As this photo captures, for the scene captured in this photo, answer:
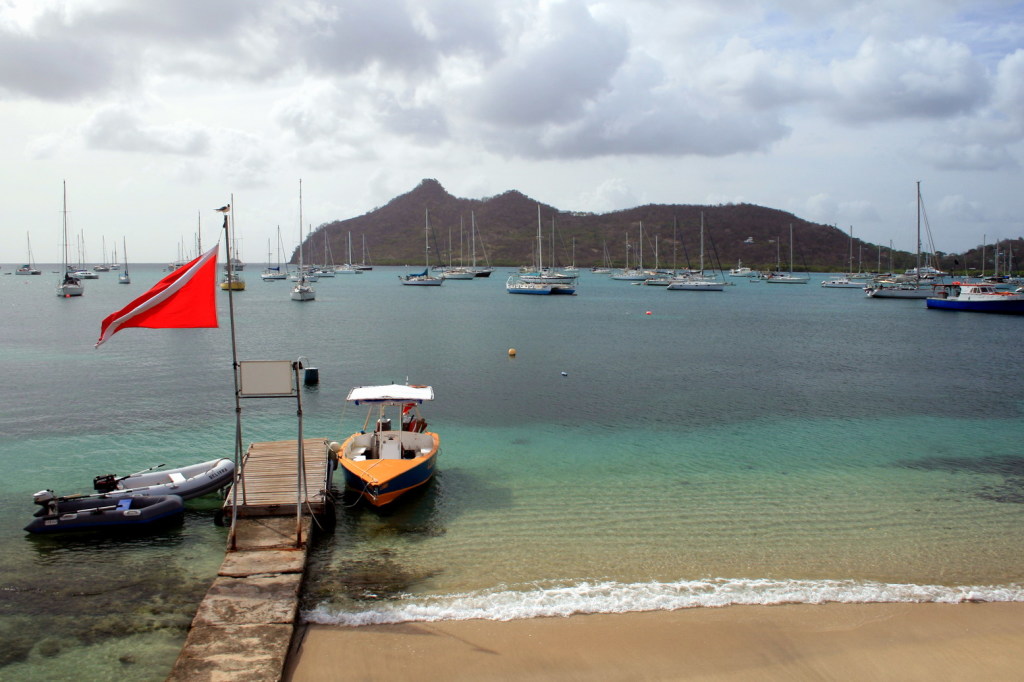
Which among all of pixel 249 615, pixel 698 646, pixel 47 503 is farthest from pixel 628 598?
pixel 47 503

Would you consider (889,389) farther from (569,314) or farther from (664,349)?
(569,314)

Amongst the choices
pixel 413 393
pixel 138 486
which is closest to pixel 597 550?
pixel 413 393

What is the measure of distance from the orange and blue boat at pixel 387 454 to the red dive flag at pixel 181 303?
5857 millimetres

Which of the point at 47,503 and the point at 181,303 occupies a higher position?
the point at 181,303

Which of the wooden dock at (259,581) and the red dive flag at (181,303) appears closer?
the wooden dock at (259,581)

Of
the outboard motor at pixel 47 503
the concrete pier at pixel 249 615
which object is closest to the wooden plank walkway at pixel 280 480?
the concrete pier at pixel 249 615

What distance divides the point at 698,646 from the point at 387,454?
355 inches

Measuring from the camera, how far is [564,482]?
58.4ft

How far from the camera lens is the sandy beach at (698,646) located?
9578 mm

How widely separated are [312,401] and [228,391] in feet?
13.4

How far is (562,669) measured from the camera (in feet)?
31.7

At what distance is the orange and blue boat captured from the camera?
51.3ft

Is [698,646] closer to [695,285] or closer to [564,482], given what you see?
[564,482]

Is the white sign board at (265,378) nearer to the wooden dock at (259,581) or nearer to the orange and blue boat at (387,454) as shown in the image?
the wooden dock at (259,581)
